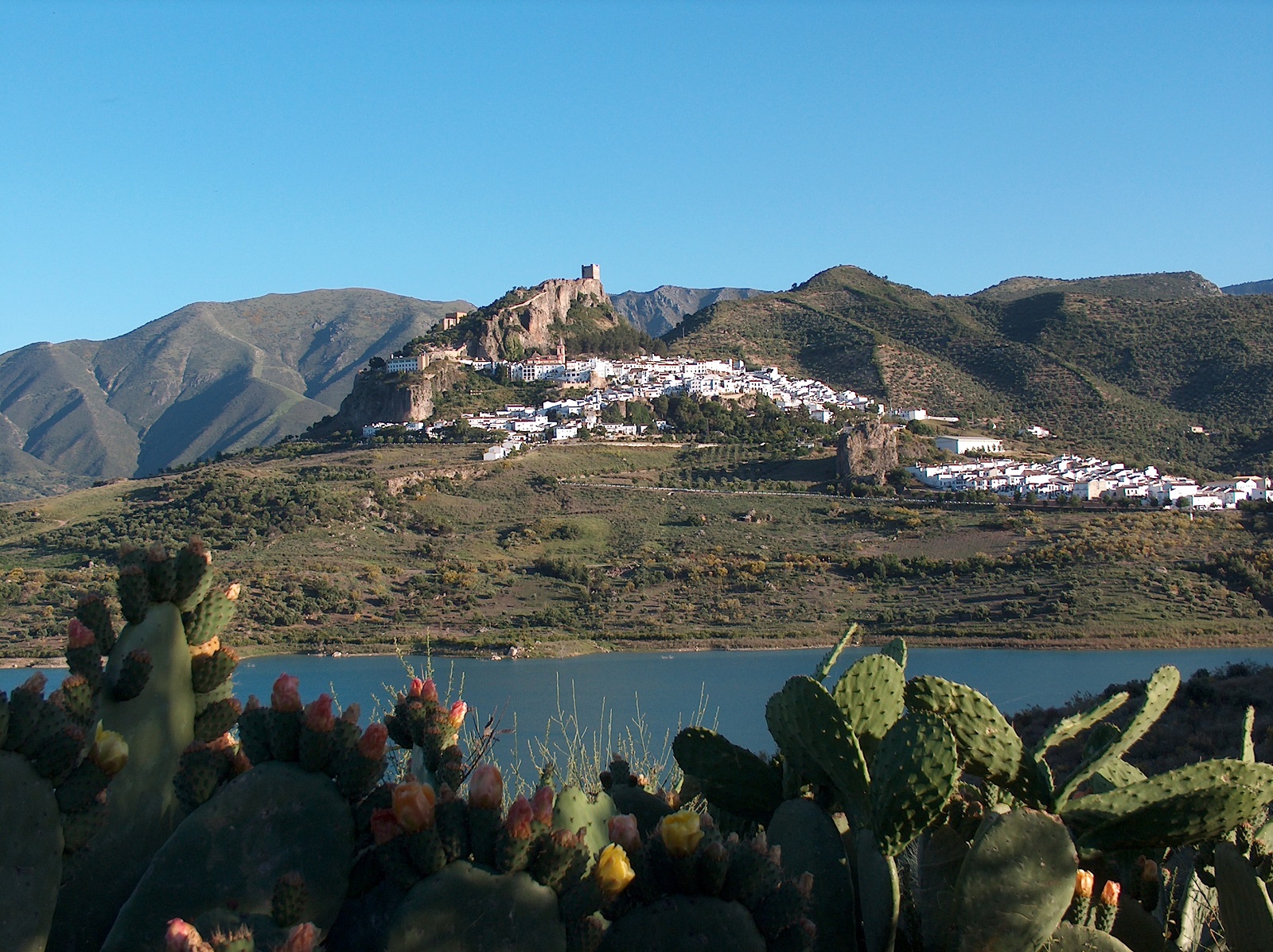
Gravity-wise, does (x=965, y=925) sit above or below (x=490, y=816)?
below

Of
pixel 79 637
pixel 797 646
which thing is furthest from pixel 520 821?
pixel 797 646

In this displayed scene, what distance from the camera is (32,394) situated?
137 m

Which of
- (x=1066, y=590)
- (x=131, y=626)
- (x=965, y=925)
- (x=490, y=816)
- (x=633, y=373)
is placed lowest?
(x=1066, y=590)

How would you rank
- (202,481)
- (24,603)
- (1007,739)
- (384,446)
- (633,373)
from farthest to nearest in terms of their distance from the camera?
(633,373), (384,446), (202,481), (24,603), (1007,739)

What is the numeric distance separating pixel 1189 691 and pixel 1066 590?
48.6ft

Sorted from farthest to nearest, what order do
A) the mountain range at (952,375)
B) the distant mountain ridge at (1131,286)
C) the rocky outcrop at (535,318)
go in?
1. the distant mountain ridge at (1131,286)
2. the rocky outcrop at (535,318)
3. the mountain range at (952,375)

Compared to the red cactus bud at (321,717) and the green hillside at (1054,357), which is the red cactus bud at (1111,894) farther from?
the green hillside at (1054,357)

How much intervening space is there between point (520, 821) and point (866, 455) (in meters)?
Answer: 37.0

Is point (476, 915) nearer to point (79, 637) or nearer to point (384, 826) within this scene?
point (384, 826)

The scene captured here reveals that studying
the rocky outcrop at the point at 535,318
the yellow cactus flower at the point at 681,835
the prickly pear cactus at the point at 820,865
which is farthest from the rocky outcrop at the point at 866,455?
the yellow cactus flower at the point at 681,835

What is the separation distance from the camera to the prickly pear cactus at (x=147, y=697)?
84.6 inches

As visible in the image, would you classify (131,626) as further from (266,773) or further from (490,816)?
(490,816)

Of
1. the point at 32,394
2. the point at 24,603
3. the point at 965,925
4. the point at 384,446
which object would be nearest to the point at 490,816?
the point at 965,925

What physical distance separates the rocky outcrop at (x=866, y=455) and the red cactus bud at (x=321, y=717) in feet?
118
